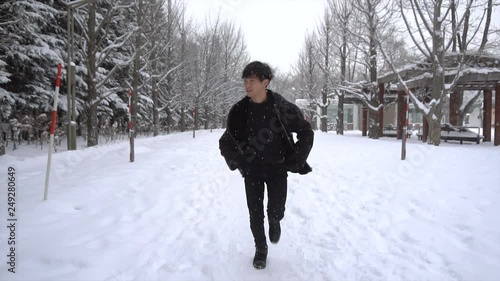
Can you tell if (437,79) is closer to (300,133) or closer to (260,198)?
(300,133)

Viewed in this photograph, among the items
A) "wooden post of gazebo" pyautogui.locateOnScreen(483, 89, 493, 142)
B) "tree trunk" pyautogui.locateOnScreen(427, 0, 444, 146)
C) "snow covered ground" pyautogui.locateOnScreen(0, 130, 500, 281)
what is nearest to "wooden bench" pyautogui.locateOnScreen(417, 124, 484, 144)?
"wooden post of gazebo" pyautogui.locateOnScreen(483, 89, 493, 142)

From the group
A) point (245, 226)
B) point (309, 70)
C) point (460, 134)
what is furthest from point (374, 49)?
point (245, 226)

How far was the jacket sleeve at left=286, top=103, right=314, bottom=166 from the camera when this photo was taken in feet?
8.15

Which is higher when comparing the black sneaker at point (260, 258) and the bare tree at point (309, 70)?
the bare tree at point (309, 70)

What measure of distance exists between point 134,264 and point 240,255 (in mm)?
997

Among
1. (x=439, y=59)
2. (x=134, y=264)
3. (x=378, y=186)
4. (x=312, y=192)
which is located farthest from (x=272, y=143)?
(x=439, y=59)

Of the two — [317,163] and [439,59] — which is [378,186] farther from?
[439,59]

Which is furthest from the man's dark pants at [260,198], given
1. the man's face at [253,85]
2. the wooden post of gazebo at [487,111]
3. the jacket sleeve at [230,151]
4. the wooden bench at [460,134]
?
the wooden post of gazebo at [487,111]

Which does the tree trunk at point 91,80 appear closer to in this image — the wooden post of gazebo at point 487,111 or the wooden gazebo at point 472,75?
the wooden gazebo at point 472,75

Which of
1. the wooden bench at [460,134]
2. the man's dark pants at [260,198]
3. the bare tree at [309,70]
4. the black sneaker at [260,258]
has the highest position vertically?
the bare tree at [309,70]

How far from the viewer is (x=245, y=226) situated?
3.65 m

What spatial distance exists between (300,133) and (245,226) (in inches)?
66.4

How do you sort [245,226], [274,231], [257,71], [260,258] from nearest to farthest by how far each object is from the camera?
1. [257,71]
2. [260,258]
3. [274,231]
4. [245,226]

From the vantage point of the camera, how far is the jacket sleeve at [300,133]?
2.48 meters
